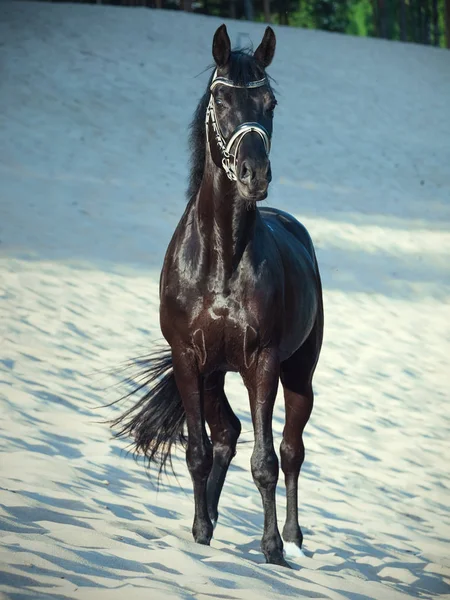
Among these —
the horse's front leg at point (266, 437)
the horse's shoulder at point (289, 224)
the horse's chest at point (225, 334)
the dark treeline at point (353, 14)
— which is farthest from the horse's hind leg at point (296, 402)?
the dark treeline at point (353, 14)

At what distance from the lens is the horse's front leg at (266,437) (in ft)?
14.2

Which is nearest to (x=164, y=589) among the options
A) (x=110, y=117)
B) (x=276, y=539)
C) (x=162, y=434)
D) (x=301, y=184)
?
(x=276, y=539)

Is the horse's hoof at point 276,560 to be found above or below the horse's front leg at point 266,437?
below

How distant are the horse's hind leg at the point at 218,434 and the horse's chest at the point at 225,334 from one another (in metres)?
0.72

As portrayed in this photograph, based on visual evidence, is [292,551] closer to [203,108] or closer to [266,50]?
[203,108]

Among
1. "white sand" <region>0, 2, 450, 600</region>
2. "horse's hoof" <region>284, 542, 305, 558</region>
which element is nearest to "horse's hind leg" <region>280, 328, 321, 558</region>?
"horse's hoof" <region>284, 542, 305, 558</region>

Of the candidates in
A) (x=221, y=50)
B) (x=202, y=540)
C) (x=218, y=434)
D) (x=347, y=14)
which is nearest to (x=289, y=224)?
(x=218, y=434)

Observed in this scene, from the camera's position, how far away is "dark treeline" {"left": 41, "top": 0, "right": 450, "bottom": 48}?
125 ft

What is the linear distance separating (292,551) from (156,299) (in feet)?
19.5

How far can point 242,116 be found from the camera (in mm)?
4043

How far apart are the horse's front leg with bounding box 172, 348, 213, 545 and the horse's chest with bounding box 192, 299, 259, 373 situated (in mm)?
97

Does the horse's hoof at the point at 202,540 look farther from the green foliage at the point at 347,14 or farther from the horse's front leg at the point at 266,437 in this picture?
the green foliage at the point at 347,14

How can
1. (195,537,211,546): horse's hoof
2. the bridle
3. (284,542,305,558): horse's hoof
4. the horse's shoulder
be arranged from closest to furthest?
the bridle
(195,537,211,546): horse's hoof
(284,542,305,558): horse's hoof
the horse's shoulder

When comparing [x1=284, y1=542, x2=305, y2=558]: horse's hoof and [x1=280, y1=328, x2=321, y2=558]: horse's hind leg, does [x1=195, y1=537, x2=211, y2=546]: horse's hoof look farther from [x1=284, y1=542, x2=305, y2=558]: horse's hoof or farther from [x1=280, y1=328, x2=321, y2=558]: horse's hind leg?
[x1=280, y1=328, x2=321, y2=558]: horse's hind leg
